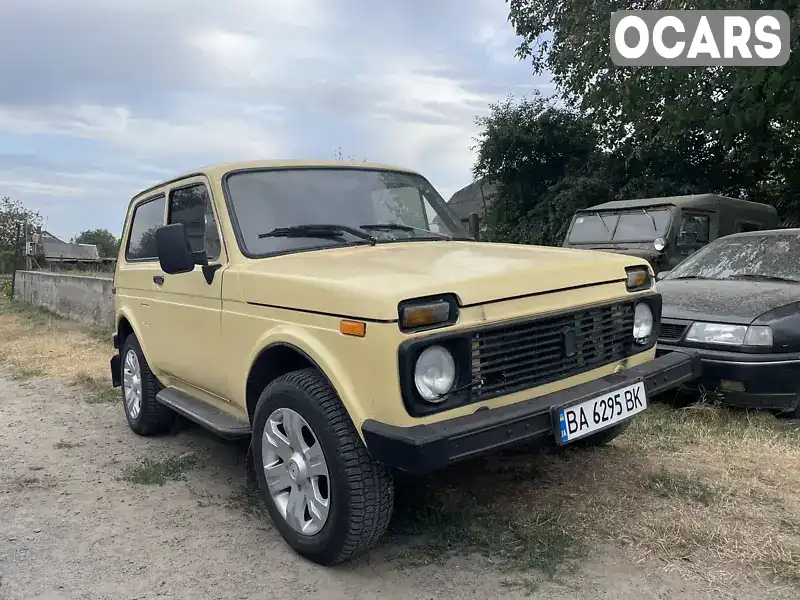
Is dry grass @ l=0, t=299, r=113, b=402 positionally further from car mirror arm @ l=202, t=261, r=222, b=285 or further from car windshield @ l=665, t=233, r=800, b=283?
car windshield @ l=665, t=233, r=800, b=283

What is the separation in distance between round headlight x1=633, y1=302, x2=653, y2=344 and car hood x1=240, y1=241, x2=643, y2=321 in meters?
0.24

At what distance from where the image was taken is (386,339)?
2543mm

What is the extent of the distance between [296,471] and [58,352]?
25.3ft

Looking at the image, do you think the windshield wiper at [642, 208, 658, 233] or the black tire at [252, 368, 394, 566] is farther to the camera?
the windshield wiper at [642, 208, 658, 233]

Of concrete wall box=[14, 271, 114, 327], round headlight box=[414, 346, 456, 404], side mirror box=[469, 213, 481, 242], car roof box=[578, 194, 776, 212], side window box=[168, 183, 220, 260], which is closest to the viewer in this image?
round headlight box=[414, 346, 456, 404]

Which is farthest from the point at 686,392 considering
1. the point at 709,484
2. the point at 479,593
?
the point at 479,593

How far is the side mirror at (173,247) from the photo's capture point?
353 centimetres

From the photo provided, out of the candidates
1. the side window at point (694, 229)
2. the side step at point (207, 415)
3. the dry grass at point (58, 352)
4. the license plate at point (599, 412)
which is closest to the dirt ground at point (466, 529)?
the side step at point (207, 415)

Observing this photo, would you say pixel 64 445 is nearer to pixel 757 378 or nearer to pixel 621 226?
pixel 757 378

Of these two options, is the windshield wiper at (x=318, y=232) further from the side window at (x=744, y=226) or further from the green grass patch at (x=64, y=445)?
the side window at (x=744, y=226)

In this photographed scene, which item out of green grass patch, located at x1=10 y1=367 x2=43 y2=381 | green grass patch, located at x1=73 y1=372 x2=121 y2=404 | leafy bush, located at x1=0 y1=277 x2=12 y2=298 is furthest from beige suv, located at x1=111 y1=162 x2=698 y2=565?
leafy bush, located at x1=0 y1=277 x2=12 y2=298

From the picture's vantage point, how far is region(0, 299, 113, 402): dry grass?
24.6 feet

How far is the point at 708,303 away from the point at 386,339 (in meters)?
3.24

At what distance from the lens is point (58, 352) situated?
9445mm
